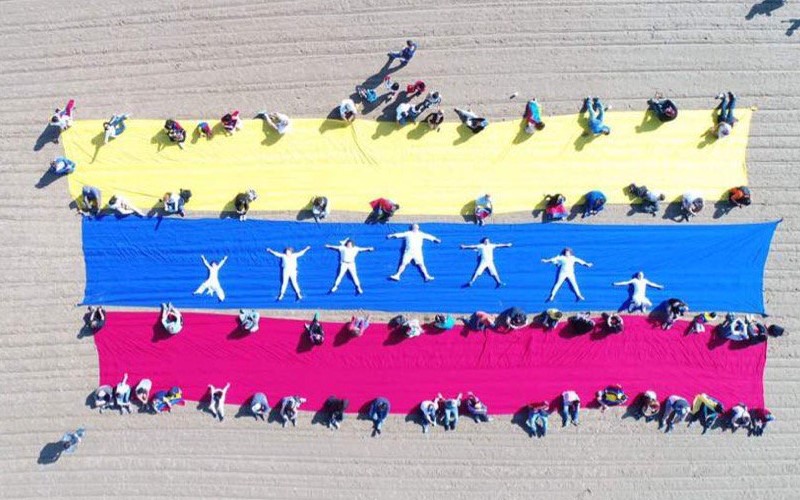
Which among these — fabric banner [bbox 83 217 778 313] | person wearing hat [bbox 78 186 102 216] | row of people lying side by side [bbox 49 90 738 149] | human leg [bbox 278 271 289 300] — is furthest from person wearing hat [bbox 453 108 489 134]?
person wearing hat [bbox 78 186 102 216]

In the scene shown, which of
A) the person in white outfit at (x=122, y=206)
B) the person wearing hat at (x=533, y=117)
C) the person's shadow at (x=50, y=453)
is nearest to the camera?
the person wearing hat at (x=533, y=117)

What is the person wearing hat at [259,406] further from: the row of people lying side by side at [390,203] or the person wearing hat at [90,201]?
the person wearing hat at [90,201]

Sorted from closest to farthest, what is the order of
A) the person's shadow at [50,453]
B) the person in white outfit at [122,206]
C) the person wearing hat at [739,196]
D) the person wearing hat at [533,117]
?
1. the person wearing hat at [739,196]
2. the person wearing hat at [533,117]
3. the person in white outfit at [122,206]
4. the person's shadow at [50,453]

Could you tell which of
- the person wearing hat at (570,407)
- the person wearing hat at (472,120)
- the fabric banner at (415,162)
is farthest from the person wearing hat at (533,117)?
the person wearing hat at (570,407)

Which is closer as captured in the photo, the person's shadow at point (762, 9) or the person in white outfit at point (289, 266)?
the person in white outfit at point (289, 266)

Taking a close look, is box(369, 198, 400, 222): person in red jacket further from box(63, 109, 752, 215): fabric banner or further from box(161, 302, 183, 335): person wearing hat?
box(161, 302, 183, 335): person wearing hat

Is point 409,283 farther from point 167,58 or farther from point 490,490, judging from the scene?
point 167,58

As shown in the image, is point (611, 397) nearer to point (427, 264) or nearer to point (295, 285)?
point (427, 264)

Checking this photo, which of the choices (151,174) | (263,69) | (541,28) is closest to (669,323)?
(541,28)
